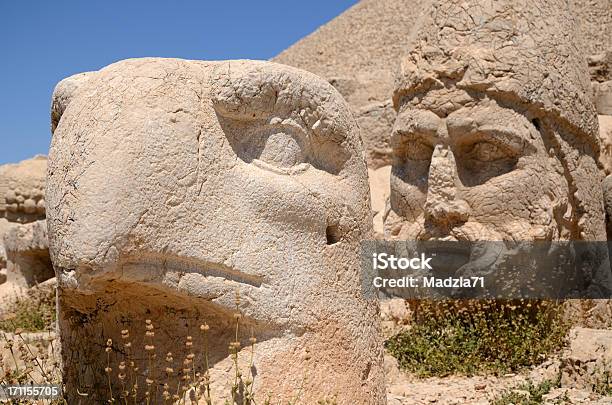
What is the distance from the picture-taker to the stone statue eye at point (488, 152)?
5367mm

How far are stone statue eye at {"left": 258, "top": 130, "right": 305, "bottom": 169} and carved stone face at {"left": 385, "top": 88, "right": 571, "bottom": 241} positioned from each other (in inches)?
109

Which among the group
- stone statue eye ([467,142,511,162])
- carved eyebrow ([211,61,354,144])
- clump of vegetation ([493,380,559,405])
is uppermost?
stone statue eye ([467,142,511,162])

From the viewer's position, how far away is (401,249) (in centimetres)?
578

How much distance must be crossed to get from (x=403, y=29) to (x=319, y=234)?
30362mm

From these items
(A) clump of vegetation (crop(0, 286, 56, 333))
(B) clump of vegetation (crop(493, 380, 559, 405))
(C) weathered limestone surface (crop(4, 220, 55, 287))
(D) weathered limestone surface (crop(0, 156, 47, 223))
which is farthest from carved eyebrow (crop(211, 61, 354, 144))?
(D) weathered limestone surface (crop(0, 156, 47, 223))

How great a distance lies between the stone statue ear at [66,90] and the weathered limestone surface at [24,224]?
4499 mm

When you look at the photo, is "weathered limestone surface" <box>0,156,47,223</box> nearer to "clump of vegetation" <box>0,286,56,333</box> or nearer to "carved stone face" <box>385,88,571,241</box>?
"clump of vegetation" <box>0,286,56,333</box>

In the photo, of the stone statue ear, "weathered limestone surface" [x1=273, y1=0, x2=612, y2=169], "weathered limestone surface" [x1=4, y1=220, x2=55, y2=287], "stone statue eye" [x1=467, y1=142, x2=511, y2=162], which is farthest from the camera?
"weathered limestone surface" [x1=273, y1=0, x2=612, y2=169]

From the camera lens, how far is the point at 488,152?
5.40 meters

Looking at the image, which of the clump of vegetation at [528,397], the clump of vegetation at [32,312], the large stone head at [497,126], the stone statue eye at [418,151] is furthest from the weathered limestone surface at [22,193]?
the clump of vegetation at [528,397]

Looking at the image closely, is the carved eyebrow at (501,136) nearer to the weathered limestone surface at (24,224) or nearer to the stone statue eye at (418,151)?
the stone statue eye at (418,151)

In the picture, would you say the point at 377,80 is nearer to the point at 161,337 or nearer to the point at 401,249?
the point at 401,249

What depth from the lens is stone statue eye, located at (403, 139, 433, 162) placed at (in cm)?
569

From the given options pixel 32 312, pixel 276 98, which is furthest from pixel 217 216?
pixel 32 312
